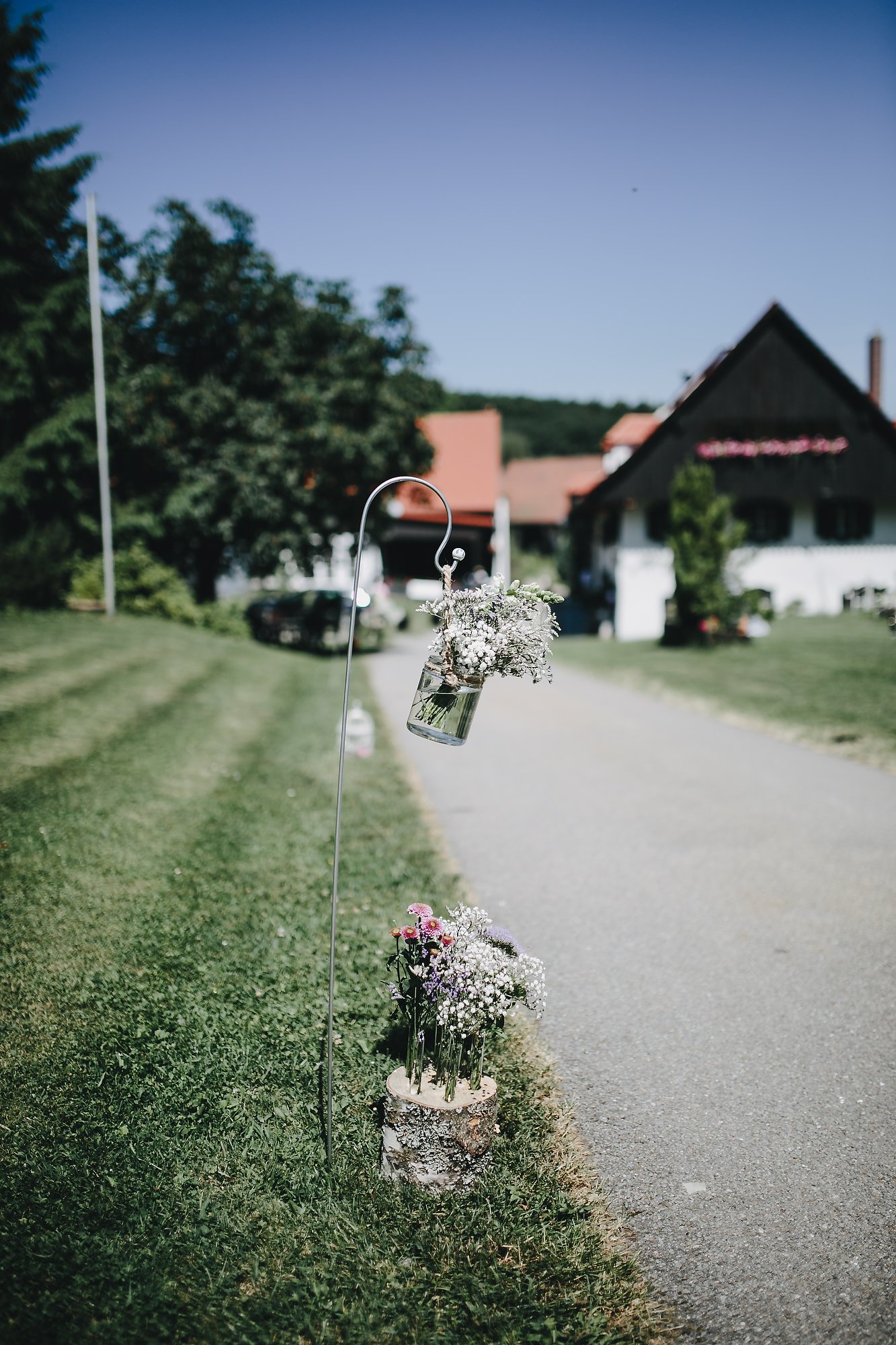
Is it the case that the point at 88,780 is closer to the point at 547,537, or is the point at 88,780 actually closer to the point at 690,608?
the point at 690,608

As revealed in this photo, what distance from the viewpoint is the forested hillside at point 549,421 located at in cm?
8350

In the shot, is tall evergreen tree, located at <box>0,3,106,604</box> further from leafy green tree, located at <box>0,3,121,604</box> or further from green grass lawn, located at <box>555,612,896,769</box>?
green grass lawn, located at <box>555,612,896,769</box>

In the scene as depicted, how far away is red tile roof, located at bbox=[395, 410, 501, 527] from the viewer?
3669 cm

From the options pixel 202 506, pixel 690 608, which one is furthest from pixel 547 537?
pixel 202 506

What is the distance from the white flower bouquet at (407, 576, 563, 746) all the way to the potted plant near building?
30.8 inches

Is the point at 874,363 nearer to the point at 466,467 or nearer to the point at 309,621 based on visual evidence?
the point at 466,467

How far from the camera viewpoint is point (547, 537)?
52.3m

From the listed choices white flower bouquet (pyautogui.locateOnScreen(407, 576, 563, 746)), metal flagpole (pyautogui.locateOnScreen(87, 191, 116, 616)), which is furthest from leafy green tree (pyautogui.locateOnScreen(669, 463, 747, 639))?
white flower bouquet (pyautogui.locateOnScreen(407, 576, 563, 746))

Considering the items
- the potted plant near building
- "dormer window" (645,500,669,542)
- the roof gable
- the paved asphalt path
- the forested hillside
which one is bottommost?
the paved asphalt path

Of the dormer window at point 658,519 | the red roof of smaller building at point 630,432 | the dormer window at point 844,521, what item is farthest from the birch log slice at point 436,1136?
the red roof of smaller building at point 630,432

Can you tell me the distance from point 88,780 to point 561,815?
14.0ft

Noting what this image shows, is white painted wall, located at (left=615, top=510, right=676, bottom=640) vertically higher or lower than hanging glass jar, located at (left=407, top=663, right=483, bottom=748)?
higher

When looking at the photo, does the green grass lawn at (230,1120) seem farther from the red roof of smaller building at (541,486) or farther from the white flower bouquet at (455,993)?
the red roof of smaller building at (541,486)

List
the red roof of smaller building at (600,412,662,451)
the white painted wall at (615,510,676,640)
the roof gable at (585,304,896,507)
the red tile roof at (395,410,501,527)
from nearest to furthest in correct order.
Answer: the roof gable at (585,304,896,507), the white painted wall at (615,510,676,640), the red roof of smaller building at (600,412,662,451), the red tile roof at (395,410,501,527)
